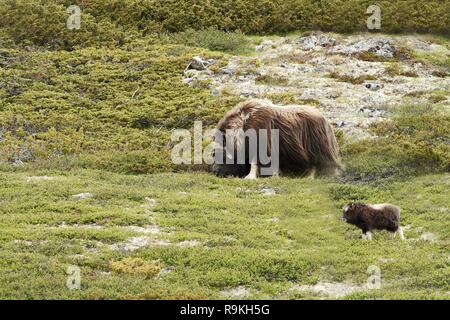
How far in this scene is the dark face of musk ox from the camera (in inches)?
939

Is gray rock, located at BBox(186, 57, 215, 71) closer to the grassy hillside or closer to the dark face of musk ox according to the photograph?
the grassy hillside

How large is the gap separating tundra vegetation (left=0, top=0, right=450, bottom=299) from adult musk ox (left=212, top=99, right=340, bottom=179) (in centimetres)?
84

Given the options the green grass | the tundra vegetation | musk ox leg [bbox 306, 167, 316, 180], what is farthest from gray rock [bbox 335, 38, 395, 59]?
the green grass

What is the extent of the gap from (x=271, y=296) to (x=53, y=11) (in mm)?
29729

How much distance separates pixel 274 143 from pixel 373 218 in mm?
6951

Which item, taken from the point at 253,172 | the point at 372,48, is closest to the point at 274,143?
the point at 253,172

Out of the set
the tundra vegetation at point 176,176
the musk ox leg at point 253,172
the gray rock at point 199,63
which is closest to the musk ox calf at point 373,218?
the tundra vegetation at point 176,176

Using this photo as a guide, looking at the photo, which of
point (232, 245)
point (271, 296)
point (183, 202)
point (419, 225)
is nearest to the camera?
point (271, 296)

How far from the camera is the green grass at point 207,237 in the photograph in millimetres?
14664

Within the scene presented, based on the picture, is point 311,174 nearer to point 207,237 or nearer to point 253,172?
point 253,172

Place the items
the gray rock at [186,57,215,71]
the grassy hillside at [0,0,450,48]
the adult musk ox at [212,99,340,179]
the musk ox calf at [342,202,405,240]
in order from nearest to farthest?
the musk ox calf at [342,202,405,240]
the adult musk ox at [212,99,340,179]
the gray rock at [186,57,215,71]
the grassy hillside at [0,0,450,48]
